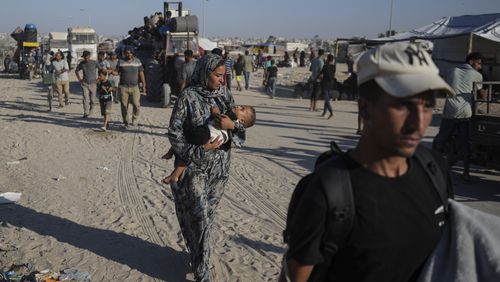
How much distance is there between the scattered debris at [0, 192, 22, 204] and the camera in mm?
6156

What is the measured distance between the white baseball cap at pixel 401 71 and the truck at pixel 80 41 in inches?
1450

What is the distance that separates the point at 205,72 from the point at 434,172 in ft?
7.65

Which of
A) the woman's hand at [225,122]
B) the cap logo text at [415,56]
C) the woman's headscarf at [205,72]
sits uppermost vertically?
the cap logo text at [415,56]

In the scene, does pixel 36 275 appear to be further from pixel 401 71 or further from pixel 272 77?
pixel 272 77

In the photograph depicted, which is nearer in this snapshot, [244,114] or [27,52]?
[244,114]

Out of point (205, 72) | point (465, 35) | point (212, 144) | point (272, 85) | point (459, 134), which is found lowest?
point (459, 134)

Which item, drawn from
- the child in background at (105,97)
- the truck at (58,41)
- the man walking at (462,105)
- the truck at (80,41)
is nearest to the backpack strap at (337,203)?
the man walking at (462,105)

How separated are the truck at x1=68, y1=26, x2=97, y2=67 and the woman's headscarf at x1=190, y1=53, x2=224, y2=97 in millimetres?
34385

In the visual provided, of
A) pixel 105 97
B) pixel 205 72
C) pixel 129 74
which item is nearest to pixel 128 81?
pixel 129 74

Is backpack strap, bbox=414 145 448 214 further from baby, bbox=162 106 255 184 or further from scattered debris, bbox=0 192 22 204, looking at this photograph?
scattered debris, bbox=0 192 22 204

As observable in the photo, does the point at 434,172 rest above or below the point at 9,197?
above

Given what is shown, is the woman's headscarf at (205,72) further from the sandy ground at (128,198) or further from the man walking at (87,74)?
the man walking at (87,74)

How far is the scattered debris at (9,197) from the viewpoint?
20.2ft

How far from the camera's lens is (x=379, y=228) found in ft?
4.95
